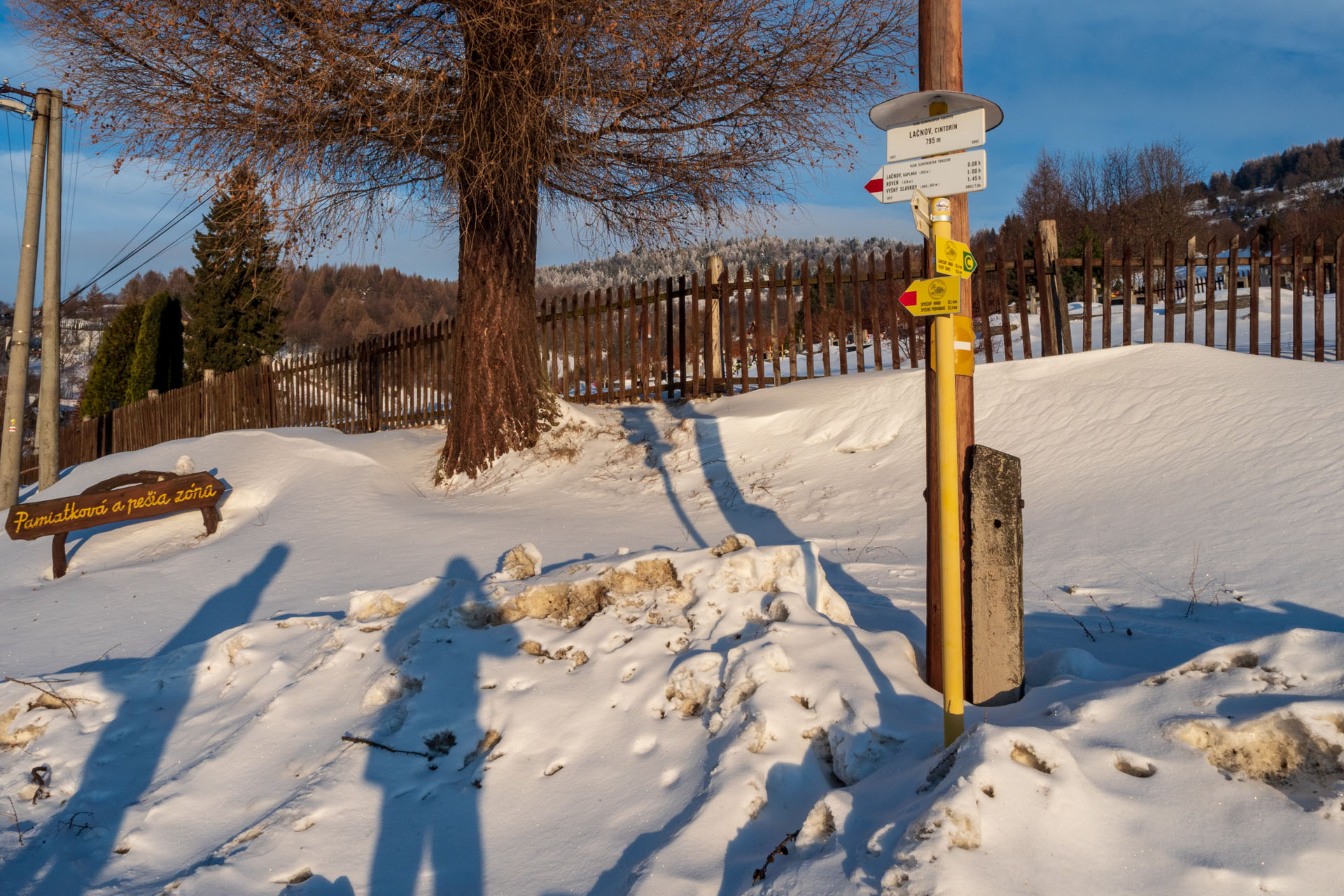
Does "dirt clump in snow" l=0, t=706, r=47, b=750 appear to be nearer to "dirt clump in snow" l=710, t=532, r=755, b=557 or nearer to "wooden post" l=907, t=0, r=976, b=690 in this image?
"dirt clump in snow" l=710, t=532, r=755, b=557

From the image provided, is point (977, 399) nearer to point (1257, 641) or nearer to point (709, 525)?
point (709, 525)

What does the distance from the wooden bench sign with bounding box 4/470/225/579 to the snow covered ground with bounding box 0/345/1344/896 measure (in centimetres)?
51

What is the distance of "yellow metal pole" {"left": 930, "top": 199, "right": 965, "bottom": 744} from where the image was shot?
3238mm

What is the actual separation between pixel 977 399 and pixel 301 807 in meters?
7.34

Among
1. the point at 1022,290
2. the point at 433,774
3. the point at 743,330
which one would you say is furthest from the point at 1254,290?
the point at 433,774

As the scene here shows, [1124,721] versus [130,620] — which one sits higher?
[1124,721]

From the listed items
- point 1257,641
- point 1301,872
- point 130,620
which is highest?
point 1257,641

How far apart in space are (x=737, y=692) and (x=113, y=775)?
295cm

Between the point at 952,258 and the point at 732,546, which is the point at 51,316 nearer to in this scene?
the point at 732,546

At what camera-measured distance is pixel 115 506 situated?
873 centimetres

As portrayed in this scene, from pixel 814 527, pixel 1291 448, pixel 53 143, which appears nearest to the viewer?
pixel 1291 448

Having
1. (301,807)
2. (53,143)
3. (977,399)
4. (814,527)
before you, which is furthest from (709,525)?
(53,143)

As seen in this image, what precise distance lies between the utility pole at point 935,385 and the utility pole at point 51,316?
50.4 feet

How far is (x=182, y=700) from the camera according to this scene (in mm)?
4637
